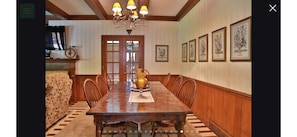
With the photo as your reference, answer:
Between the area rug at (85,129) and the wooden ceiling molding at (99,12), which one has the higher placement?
the wooden ceiling molding at (99,12)

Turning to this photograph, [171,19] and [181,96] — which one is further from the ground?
[171,19]

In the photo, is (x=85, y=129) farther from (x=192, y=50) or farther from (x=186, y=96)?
(x=192, y=50)

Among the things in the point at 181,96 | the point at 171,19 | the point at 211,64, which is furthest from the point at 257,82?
the point at 171,19

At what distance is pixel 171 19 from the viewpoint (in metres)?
6.31

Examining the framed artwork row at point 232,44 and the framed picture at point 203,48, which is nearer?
the framed artwork row at point 232,44

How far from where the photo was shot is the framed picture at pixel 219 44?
10.2ft

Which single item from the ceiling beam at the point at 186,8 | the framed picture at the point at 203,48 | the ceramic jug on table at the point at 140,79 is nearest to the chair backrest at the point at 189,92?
the ceramic jug on table at the point at 140,79

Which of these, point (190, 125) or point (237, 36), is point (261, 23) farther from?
point (190, 125)

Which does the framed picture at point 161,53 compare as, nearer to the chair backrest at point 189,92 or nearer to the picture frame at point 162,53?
the picture frame at point 162,53

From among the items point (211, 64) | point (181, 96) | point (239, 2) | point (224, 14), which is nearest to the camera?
point (239, 2)

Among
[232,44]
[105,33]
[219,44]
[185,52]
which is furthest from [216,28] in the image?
[105,33]

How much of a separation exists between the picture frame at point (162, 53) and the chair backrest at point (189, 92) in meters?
3.63

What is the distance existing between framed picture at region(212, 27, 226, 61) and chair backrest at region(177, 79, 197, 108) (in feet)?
2.54
